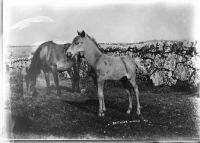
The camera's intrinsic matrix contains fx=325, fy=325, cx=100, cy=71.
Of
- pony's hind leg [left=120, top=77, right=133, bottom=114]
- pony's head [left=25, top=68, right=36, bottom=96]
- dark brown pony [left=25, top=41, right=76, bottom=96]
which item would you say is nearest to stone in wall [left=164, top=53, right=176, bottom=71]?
pony's hind leg [left=120, top=77, right=133, bottom=114]

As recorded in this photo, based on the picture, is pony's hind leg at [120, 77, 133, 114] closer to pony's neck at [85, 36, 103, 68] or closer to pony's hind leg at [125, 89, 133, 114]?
pony's hind leg at [125, 89, 133, 114]

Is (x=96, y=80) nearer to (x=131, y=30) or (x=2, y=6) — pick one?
(x=131, y=30)

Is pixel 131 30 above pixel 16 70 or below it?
above

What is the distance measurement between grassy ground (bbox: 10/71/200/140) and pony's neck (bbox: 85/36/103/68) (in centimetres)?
12

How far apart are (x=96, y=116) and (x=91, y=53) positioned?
33 centimetres

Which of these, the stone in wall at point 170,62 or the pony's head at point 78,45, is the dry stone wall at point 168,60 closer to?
the stone in wall at point 170,62

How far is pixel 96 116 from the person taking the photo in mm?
1712

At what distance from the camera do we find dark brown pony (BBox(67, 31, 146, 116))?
171 centimetres

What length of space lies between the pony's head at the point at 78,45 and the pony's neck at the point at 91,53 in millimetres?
26

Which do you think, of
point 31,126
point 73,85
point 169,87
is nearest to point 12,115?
point 31,126

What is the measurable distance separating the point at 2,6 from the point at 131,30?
701 mm

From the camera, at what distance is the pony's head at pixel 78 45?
1.70 meters

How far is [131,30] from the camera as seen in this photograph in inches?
68.6

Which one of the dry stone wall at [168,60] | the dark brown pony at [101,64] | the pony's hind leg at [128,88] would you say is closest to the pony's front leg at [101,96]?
the dark brown pony at [101,64]
